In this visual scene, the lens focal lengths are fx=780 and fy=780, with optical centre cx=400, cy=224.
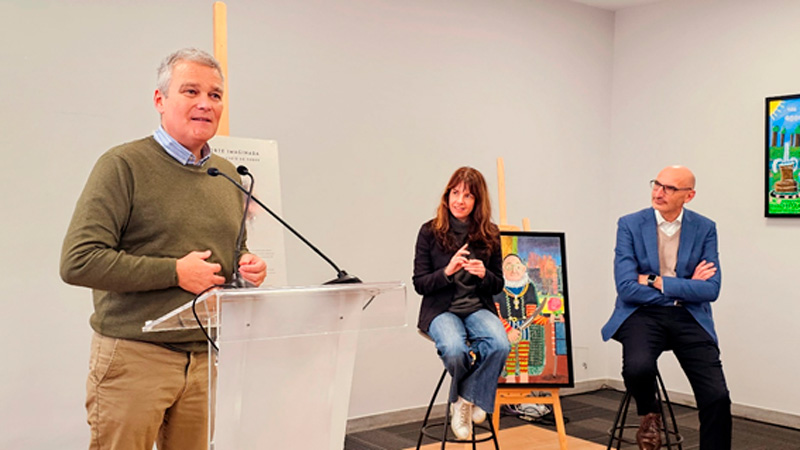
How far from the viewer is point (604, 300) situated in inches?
253

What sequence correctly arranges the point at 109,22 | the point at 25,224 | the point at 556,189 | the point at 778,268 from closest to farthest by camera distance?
the point at 25,224
the point at 109,22
the point at 778,268
the point at 556,189

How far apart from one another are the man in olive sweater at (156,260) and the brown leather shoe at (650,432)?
8.41 ft

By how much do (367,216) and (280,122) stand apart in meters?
0.85

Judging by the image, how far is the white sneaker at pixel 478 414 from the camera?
3.68m

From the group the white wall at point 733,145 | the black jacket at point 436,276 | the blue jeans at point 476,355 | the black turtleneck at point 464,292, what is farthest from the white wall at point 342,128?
the blue jeans at point 476,355

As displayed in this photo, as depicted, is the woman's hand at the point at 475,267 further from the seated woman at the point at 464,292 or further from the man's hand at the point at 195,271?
the man's hand at the point at 195,271

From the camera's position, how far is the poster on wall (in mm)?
3244

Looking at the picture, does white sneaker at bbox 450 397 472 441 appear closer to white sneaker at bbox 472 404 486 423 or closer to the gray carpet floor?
white sneaker at bbox 472 404 486 423

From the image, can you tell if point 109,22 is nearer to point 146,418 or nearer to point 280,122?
point 280,122

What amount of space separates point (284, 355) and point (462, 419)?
2.04 meters

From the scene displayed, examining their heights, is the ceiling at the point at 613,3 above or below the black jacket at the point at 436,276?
above

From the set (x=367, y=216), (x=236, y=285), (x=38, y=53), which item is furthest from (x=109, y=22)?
(x=236, y=285)

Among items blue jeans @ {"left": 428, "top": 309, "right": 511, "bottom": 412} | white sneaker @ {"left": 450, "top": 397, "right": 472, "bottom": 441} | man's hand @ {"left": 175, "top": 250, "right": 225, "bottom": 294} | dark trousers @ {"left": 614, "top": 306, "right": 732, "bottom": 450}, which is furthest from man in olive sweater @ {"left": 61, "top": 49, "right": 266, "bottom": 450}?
dark trousers @ {"left": 614, "top": 306, "right": 732, "bottom": 450}

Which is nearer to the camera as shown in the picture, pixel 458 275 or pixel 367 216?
pixel 458 275
